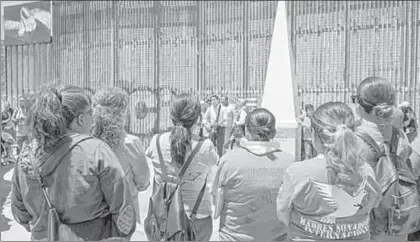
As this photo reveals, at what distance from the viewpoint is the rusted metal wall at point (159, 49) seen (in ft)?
45.7

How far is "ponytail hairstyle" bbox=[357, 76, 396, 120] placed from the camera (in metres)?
2.72

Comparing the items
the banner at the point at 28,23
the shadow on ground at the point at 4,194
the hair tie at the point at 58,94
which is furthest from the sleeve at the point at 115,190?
the banner at the point at 28,23

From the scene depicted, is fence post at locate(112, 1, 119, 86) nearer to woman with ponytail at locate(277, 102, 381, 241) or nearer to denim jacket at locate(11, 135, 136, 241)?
denim jacket at locate(11, 135, 136, 241)


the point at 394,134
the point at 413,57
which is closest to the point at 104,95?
the point at 394,134

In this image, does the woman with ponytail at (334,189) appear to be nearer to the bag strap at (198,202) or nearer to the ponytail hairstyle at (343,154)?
the ponytail hairstyle at (343,154)

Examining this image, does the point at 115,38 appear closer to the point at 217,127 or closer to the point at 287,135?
the point at 217,127

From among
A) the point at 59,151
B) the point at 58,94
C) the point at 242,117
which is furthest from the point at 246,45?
the point at 59,151

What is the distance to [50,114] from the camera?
84.5 inches

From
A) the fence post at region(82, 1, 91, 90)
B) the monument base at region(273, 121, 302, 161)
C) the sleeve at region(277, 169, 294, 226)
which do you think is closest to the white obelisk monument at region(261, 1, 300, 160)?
the monument base at region(273, 121, 302, 161)

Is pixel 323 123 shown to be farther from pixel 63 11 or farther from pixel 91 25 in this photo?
pixel 63 11

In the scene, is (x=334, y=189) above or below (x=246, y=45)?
below

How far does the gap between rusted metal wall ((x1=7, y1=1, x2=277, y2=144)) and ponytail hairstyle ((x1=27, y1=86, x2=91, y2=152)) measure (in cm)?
1158

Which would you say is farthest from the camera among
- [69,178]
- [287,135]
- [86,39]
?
[86,39]

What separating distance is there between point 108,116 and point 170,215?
2.33ft
